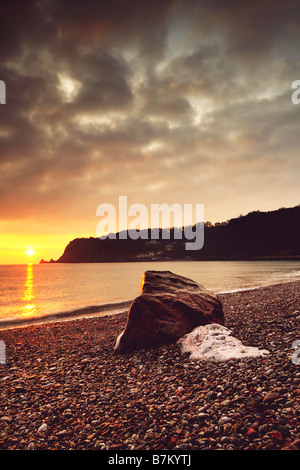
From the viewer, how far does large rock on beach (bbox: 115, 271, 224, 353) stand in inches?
320

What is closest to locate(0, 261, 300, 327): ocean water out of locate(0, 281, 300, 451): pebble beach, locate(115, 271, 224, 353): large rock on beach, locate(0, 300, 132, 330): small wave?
locate(0, 300, 132, 330): small wave

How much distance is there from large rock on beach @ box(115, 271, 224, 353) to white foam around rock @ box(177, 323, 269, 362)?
18.0 inches

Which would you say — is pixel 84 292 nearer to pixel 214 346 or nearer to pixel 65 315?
pixel 65 315

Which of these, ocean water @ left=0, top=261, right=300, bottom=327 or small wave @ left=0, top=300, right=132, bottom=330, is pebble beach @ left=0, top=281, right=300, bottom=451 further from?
ocean water @ left=0, top=261, right=300, bottom=327

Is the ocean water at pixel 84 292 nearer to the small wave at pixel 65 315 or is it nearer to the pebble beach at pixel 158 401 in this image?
the small wave at pixel 65 315

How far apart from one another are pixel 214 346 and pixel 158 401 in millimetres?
2391

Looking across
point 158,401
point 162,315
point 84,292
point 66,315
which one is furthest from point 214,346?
point 84,292

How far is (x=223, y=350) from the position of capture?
6.62 m

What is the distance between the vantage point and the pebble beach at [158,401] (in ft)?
13.0

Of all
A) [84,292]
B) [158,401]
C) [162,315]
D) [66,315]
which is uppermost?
[162,315]

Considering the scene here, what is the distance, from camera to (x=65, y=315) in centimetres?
2203

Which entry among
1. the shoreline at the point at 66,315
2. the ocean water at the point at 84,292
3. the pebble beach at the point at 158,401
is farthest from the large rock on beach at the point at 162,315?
the ocean water at the point at 84,292

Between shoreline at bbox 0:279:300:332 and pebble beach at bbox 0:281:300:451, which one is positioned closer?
pebble beach at bbox 0:281:300:451
